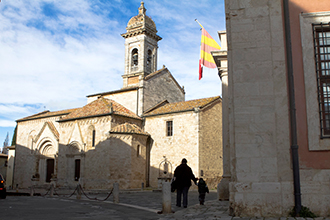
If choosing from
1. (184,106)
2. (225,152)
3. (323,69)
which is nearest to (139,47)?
(184,106)

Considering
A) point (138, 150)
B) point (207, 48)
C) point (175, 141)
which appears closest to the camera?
point (207, 48)

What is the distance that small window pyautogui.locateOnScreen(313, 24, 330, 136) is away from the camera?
23.8 feet

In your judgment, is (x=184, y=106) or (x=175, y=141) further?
(x=184, y=106)

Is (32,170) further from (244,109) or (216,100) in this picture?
(244,109)

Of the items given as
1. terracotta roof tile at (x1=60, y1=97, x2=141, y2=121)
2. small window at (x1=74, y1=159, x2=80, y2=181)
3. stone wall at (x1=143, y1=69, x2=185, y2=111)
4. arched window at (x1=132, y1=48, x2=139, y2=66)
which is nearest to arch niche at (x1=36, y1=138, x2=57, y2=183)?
terracotta roof tile at (x1=60, y1=97, x2=141, y2=121)

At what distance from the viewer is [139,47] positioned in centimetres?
3312

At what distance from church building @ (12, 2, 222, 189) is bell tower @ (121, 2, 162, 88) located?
281cm

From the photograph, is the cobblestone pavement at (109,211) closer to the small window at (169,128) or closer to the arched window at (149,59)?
the small window at (169,128)

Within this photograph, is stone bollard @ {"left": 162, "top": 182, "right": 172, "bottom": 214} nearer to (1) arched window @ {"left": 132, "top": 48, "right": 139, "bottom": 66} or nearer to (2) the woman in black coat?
(2) the woman in black coat

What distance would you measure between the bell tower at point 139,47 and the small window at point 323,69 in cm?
2517

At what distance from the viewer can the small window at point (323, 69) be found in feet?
23.8

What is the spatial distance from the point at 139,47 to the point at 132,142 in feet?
42.2

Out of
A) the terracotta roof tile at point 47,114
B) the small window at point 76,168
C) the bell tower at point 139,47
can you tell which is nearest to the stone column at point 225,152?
the small window at point 76,168

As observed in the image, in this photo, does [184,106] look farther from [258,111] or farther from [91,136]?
[258,111]
